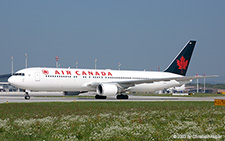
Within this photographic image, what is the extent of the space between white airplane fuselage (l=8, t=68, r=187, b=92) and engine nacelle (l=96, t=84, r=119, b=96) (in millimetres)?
1383

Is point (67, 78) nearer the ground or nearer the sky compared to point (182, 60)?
nearer the ground

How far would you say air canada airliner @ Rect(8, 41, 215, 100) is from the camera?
136 feet

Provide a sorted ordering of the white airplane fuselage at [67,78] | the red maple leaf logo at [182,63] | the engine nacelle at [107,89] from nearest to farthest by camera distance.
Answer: the white airplane fuselage at [67,78], the engine nacelle at [107,89], the red maple leaf logo at [182,63]

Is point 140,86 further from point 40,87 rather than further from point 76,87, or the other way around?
point 40,87

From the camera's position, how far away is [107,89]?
43.4m

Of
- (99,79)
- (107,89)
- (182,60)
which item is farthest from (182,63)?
(107,89)

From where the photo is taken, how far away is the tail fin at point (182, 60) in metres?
53.2

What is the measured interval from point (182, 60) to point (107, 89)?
638 inches

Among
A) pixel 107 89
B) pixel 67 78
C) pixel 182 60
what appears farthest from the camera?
pixel 182 60

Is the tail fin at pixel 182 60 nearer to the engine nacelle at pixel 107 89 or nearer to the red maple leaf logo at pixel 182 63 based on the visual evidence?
the red maple leaf logo at pixel 182 63

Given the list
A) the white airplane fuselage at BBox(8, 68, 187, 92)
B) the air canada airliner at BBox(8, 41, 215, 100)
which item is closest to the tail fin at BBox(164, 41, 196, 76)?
the air canada airliner at BBox(8, 41, 215, 100)

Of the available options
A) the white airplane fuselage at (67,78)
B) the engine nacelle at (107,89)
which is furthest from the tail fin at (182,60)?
the engine nacelle at (107,89)

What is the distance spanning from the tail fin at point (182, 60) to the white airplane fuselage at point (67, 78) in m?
5.15

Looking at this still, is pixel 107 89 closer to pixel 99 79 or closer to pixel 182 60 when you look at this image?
pixel 99 79
